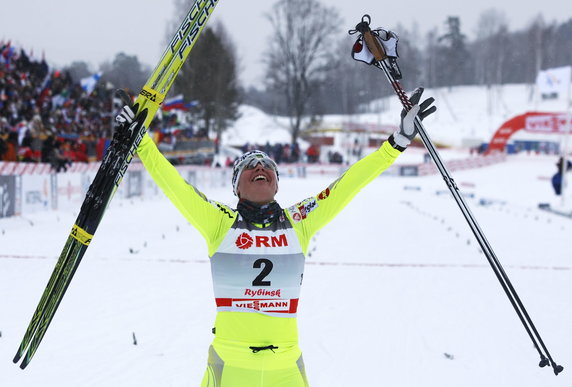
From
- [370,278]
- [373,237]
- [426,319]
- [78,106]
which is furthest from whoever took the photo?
[78,106]

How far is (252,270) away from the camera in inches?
122

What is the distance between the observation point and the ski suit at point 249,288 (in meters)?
3.02

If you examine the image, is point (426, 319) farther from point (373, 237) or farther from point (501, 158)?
point (501, 158)

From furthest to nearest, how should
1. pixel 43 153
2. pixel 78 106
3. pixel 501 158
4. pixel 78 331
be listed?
pixel 501 158 < pixel 78 106 < pixel 43 153 < pixel 78 331

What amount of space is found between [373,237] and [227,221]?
1139 cm

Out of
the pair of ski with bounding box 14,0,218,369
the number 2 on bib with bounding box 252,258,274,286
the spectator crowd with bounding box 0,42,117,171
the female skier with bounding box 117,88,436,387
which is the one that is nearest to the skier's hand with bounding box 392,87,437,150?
the female skier with bounding box 117,88,436,387

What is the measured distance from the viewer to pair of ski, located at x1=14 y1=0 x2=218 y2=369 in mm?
3535

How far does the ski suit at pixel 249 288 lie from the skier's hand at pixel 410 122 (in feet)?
2.47

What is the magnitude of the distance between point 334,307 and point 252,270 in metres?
4.89

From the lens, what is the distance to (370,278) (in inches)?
382

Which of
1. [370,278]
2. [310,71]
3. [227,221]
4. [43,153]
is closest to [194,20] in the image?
[227,221]

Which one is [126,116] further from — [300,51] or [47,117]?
[300,51]

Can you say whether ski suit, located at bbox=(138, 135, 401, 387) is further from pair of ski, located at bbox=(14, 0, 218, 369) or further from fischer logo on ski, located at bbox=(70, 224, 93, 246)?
fischer logo on ski, located at bbox=(70, 224, 93, 246)

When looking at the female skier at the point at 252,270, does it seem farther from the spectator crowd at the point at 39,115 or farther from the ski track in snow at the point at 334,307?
the spectator crowd at the point at 39,115
